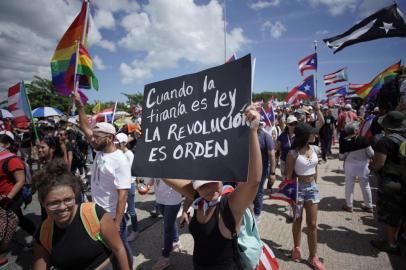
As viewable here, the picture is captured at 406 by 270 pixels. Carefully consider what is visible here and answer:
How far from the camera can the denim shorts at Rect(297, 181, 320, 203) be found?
3.15 m

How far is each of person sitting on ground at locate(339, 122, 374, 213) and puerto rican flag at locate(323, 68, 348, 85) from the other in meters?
9.98

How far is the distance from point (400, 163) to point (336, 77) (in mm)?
12529

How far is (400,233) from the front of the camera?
13.0 ft

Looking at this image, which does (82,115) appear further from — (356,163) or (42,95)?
(42,95)

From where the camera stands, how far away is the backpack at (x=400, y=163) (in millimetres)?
3078

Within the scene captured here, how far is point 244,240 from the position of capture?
1.85m

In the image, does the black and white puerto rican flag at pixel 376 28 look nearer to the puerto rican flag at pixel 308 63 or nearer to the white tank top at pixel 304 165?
the puerto rican flag at pixel 308 63

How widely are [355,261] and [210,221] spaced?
2.90m

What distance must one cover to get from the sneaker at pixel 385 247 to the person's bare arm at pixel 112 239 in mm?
3815

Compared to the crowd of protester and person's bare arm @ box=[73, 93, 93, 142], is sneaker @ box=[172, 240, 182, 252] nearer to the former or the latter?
the crowd of protester

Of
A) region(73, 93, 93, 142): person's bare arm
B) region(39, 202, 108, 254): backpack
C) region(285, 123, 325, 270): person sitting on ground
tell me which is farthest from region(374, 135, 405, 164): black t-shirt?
region(73, 93, 93, 142): person's bare arm

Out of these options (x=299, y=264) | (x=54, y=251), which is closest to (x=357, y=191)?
(x=299, y=264)

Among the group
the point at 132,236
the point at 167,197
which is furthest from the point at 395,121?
the point at 132,236

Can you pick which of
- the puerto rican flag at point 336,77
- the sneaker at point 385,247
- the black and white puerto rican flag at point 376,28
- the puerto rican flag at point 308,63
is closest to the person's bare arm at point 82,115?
the sneaker at point 385,247
